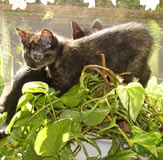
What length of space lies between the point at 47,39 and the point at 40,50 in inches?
2.3

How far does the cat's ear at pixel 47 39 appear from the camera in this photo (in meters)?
1.12

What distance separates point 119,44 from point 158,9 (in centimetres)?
50

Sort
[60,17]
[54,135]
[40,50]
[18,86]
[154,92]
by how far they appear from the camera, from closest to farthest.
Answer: [54,135]
[154,92]
[18,86]
[40,50]
[60,17]

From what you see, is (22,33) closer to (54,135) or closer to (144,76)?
(144,76)

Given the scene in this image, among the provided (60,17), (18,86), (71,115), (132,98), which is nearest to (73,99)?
(71,115)

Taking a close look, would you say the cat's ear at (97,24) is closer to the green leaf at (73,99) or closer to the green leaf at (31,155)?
the green leaf at (73,99)

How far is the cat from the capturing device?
1077 millimetres

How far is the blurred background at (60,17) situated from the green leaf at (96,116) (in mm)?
767

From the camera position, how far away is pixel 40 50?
1175 millimetres

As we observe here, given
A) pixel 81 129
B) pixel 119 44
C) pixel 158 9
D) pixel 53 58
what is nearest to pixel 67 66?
pixel 53 58

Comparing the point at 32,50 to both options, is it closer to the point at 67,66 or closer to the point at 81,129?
the point at 67,66

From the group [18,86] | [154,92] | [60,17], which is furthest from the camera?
[60,17]

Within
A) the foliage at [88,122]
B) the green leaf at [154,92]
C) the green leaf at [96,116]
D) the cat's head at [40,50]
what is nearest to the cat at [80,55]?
the cat's head at [40,50]

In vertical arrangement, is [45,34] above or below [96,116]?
above
